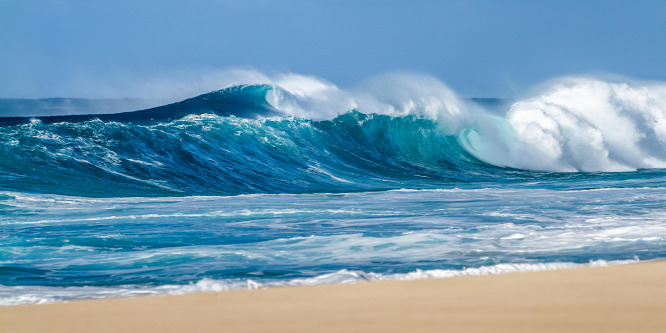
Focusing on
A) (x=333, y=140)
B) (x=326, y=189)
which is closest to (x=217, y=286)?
(x=326, y=189)

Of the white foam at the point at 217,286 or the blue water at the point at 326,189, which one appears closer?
the white foam at the point at 217,286

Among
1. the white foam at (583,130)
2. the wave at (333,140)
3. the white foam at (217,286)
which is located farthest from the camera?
the white foam at (583,130)

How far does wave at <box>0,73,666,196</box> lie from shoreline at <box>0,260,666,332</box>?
7419 mm

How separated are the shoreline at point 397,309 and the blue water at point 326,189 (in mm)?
339

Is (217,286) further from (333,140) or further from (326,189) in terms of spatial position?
(333,140)

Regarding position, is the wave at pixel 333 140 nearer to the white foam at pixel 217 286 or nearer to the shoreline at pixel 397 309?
the white foam at pixel 217 286

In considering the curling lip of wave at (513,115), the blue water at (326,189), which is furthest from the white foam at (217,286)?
the curling lip of wave at (513,115)

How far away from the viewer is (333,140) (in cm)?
1625

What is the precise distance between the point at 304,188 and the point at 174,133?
3.94m

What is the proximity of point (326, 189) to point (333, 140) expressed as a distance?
485 cm

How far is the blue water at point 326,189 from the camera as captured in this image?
3.84 m

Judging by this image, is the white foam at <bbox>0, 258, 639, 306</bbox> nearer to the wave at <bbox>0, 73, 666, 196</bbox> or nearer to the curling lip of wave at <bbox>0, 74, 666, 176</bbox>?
the wave at <bbox>0, 73, 666, 196</bbox>

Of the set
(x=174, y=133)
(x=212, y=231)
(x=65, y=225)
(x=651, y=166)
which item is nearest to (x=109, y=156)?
(x=174, y=133)

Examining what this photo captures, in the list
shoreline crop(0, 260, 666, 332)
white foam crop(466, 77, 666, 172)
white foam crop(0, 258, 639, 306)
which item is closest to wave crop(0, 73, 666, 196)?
white foam crop(466, 77, 666, 172)
